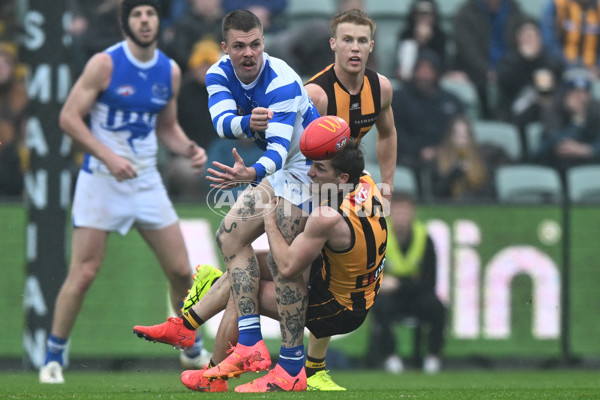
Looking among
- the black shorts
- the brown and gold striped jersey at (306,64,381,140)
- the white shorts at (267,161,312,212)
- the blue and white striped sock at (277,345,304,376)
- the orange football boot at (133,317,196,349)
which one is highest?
the brown and gold striped jersey at (306,64,381,140)

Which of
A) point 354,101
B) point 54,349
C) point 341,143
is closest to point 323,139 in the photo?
point 341,143

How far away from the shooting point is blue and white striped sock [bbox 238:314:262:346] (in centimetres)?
696

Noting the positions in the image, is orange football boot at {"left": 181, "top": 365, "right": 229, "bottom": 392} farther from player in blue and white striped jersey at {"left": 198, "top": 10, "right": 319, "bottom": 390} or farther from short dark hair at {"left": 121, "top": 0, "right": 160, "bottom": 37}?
short dark hair at {"left": 121, "top": 0, "right": 160, "bottom": 37}

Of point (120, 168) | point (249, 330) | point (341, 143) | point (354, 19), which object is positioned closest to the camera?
point (341, 143)

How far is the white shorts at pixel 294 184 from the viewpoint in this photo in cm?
705

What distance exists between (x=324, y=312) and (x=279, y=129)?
1417 millimetres

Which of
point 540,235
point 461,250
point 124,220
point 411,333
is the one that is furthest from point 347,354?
point 124,220

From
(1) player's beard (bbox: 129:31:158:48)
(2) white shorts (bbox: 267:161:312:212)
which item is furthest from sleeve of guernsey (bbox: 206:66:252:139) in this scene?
(1) player's beard (bbox: 129:31:158:48)

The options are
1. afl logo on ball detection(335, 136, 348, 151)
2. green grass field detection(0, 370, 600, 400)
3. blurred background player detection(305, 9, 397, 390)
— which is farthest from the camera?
blurred background player detection(305, 9, 397, 390)

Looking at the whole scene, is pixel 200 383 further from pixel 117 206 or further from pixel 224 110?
pixel 117 206

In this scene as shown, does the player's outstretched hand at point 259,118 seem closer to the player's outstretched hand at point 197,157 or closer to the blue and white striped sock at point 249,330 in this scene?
the blue and white striped sock at point 249,330

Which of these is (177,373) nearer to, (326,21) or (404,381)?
(404,381)

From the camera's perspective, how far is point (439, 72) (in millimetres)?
13469

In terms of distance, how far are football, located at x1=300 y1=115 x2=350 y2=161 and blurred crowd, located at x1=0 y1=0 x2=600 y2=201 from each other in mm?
4762
